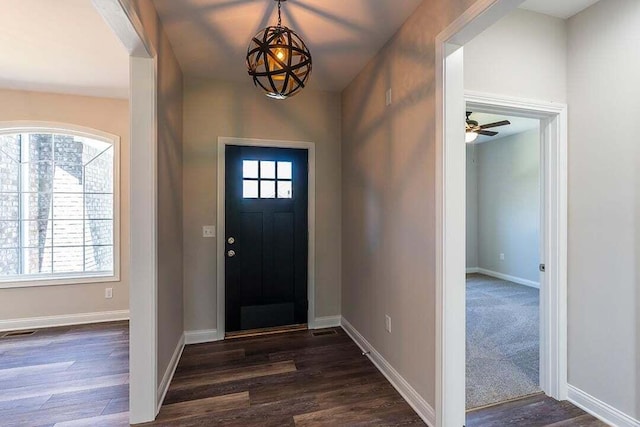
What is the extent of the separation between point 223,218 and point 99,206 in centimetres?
183

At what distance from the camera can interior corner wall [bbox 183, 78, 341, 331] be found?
2924 mm

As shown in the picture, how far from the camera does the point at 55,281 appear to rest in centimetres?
333

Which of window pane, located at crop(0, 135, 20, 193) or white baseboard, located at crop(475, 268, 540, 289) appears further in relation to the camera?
white baseboard, located at crop(475, 268, 540, 289)

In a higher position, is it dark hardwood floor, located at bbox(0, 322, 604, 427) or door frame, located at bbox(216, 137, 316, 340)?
door frame, located at bbox(216, 137, 316, 340)

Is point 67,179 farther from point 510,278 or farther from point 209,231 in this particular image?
point 510,278

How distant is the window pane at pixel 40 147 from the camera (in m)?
3.36

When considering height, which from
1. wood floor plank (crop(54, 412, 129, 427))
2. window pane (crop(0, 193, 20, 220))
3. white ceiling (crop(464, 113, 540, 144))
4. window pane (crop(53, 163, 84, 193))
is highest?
white ceiling (crop(464, 113, 540, 144))

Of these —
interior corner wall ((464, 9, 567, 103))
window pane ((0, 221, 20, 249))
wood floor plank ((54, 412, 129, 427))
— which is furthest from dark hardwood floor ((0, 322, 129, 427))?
interior corner wall ((464, 9, 567, 103))

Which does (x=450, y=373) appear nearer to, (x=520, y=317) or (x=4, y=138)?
(x=520, y=317)

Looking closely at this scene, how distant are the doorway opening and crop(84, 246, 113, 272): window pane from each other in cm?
404

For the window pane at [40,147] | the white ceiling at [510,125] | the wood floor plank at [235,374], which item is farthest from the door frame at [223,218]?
the white ceiling at [510,125]

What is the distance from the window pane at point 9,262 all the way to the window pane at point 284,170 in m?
3.19

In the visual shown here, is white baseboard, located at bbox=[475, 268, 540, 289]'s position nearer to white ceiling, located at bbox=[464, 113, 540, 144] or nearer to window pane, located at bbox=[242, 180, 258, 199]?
white ceiling, located at bbox=[464, 113, 540, 144]

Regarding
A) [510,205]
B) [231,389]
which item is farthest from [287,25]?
[510,205]
